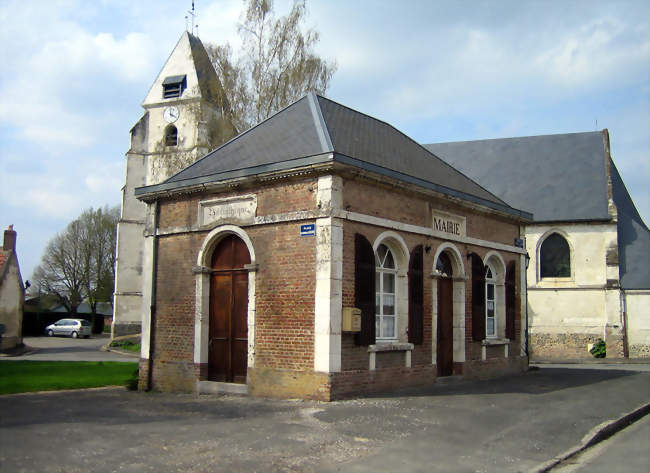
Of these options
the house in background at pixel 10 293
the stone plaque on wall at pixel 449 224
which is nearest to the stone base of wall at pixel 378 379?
the stone plaque on wall at pixel 449 224

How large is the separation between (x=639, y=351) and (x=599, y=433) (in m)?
21.9

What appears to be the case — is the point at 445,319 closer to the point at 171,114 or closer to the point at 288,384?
the point at 288,384

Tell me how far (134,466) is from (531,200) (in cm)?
2850

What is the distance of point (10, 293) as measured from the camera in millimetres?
33125

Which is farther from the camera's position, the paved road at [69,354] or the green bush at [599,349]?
the green bush at [599,349]

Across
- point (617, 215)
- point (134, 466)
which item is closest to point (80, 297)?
point (617, 215)

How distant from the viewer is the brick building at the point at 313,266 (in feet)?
37.9

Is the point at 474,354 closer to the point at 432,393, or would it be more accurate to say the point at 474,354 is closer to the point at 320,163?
the point at 432,393

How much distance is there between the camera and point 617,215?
30250 mm

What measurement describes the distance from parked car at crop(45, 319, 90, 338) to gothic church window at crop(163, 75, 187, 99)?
838 inches

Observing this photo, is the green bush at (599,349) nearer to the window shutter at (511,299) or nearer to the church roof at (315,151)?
the window shutter at (511,299)

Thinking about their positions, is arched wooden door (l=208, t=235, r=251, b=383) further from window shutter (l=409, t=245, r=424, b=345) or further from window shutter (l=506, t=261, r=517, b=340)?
window shutter (l=506, t=261, r=517, b=340)

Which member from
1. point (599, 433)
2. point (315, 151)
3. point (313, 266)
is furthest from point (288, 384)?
point (599, 433)

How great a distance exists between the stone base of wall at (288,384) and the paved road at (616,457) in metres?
4.38
